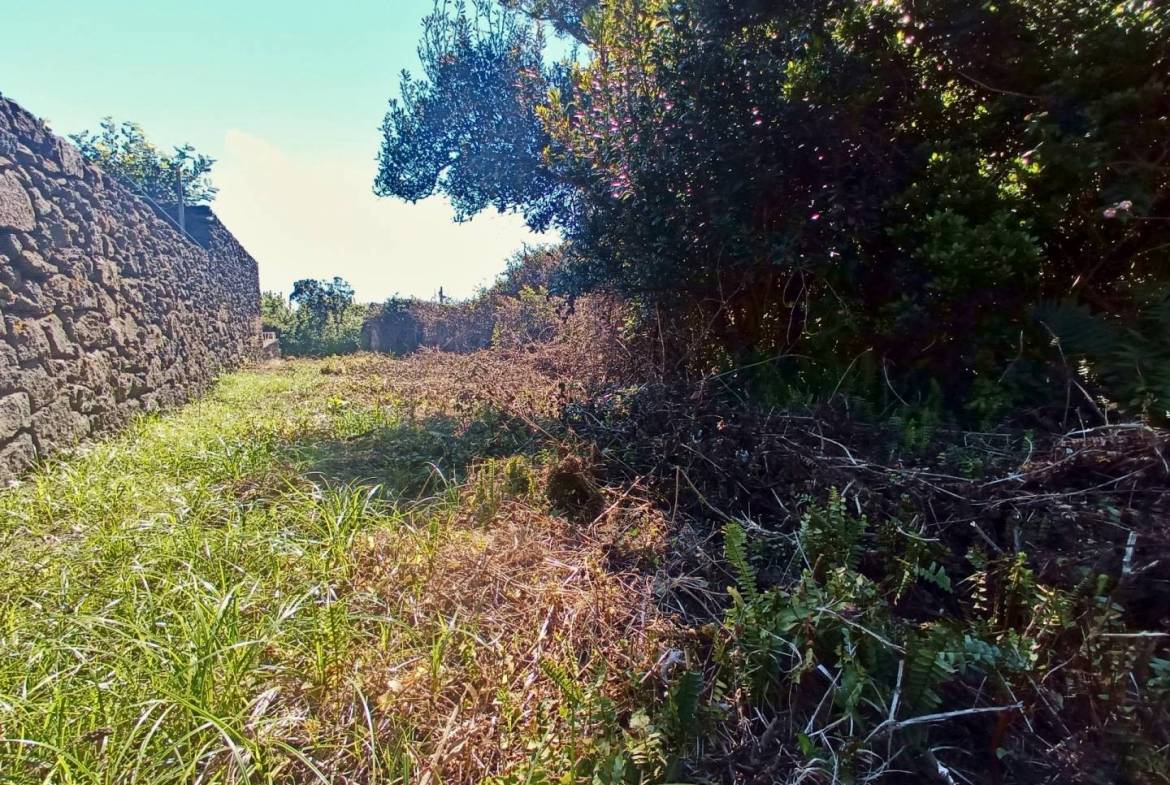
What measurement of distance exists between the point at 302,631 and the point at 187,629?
0.98ft

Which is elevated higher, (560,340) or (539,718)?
(560,340)

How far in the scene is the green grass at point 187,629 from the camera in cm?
129

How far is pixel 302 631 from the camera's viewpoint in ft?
5.43

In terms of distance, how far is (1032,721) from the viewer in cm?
135

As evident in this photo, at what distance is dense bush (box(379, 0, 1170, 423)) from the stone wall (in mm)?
3561

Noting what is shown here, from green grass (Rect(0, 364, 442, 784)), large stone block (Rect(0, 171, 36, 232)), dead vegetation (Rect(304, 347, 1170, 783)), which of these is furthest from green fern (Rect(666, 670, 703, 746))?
large stone block (Rect(0, 171, 36, 232))

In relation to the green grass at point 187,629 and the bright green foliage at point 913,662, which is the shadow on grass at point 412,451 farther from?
the bright green foliage at point 913,662

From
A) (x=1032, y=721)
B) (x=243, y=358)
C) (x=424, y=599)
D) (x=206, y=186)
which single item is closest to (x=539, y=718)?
(x=424, y=599)

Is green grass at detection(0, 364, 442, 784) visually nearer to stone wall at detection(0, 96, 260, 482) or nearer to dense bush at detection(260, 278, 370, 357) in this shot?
stone wall at detection(0, 96, 260, 482)

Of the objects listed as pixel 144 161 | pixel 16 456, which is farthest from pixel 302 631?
pixel 144 161

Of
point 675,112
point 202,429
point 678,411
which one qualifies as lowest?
point 202,429

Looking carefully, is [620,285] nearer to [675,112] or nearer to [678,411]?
[675,112]

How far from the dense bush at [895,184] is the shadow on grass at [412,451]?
144 centimetres

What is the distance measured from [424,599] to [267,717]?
57 centimetres
